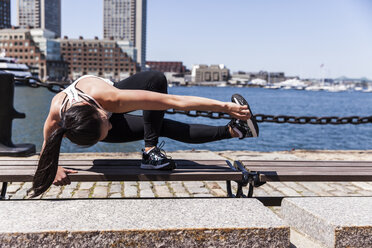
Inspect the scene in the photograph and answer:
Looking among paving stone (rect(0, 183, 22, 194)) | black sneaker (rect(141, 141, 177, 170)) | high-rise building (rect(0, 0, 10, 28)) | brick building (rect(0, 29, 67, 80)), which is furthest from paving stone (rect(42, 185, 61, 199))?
high-rise building (rect(0, 0, 10, 28))

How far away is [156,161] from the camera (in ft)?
9.32

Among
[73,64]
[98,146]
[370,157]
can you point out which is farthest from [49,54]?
[370,157]

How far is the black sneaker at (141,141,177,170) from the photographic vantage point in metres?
2.80

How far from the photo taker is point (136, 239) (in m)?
2.00

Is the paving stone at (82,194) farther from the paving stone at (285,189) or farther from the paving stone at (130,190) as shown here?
the paving stone at (285,189)

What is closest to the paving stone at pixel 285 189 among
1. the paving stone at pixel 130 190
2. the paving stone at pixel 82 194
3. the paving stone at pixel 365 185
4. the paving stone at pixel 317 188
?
the paving stone at pixel 317 188

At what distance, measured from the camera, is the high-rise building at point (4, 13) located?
163 meters

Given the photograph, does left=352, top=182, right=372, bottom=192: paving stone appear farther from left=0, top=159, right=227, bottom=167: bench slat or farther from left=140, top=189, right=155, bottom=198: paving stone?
left=140, top=189, right=155, bottom=198: paving stone

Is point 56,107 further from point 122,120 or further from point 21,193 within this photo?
point 21,193

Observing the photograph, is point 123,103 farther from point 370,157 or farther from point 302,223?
point 370,157

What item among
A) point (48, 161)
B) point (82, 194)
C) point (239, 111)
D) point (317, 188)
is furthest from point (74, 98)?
point (317, 188)

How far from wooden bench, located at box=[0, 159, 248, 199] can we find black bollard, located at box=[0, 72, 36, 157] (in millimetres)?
2710

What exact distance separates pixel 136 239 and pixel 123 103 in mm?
839

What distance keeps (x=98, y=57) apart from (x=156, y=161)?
14229 centimetres
